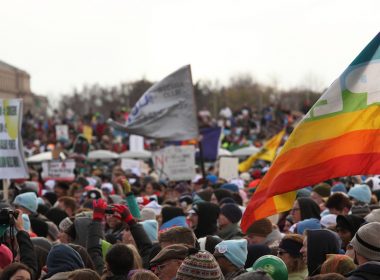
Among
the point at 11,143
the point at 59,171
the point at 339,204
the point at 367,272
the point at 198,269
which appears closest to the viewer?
the point at 367,272

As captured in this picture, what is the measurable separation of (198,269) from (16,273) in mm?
1505

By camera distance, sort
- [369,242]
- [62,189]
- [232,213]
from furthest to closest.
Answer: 1. [62,189]
2. [232,213]
3. [369,242]

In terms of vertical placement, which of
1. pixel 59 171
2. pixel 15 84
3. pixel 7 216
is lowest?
pixel 59 171

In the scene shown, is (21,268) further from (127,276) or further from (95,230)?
(95,230)

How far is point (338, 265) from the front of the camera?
6852 mm

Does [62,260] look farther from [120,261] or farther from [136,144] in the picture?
[136,144]

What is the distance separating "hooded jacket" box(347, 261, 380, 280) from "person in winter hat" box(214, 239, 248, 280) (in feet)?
5.31

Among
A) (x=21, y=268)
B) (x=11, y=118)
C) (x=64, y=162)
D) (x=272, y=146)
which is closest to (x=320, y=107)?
(x=21, y=268)

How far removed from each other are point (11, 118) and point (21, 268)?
28.3 feet

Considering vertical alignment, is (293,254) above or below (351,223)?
below

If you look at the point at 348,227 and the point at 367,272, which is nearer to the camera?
the point at 367,272

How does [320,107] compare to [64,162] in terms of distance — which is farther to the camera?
[64,162]

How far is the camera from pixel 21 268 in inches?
276

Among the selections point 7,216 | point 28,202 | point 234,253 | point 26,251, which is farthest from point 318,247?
point 28,202
